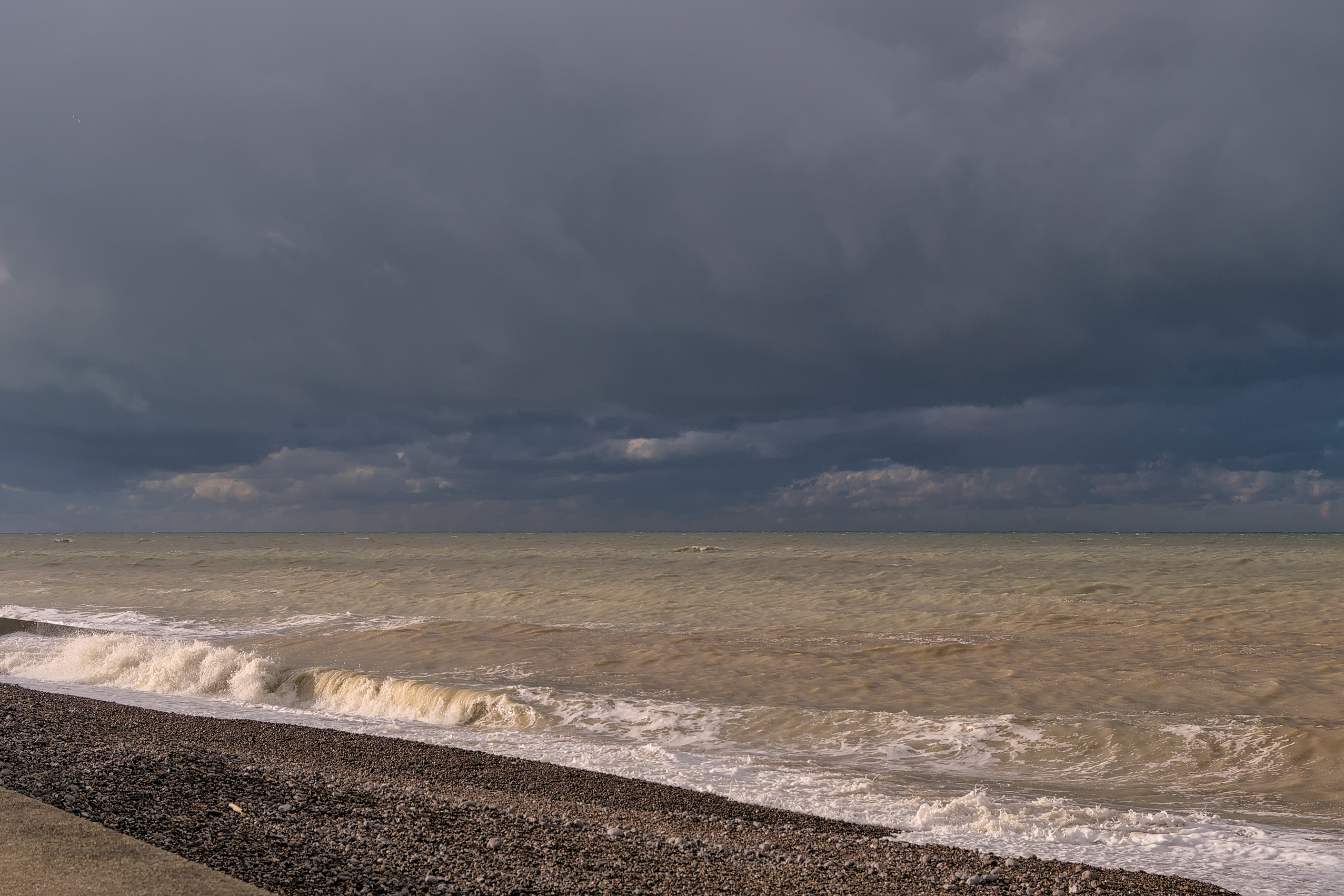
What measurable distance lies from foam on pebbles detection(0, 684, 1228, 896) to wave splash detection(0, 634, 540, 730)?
356 cm

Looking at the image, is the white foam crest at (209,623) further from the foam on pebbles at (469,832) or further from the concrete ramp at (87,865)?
the concrete ramp at (87,865)

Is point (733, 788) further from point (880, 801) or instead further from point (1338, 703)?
point (1338, 703)

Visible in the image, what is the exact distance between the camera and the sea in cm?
780

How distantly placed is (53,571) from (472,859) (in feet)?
171

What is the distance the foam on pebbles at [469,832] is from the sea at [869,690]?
86 cm

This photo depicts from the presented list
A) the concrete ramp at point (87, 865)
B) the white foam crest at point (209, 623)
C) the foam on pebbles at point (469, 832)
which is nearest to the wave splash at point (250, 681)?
the foam on pebbles at point (469, 832)

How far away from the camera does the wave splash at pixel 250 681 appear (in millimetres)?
12492

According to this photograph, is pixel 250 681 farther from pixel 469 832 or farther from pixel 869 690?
pixel 869 690

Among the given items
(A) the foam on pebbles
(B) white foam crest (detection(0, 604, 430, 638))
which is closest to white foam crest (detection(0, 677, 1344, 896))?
(A) the foam on pebbles

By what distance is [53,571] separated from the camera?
4462cm

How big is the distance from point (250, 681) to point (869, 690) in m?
11.3

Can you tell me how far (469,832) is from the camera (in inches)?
241

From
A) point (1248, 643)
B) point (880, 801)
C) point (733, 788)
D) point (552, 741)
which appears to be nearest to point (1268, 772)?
point (880, 801)

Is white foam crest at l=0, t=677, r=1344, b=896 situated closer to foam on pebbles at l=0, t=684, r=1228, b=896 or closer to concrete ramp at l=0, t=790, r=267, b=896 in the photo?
foam on pebbles at l=0, t=684, r=1228, b=896
